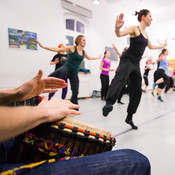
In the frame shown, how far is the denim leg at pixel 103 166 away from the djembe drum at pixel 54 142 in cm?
6

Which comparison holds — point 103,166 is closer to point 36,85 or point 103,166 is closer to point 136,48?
→ point 36,85

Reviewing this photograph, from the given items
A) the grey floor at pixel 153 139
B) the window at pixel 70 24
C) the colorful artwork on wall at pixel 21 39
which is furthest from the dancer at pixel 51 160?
the window at pixel 70 24

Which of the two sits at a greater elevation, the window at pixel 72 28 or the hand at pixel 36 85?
the window at pixel 72 28

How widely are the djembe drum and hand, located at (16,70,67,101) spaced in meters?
0.12

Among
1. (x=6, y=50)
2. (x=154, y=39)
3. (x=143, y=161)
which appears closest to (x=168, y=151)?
(x=143, y=161)

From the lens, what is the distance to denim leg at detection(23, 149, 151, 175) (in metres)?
0.38

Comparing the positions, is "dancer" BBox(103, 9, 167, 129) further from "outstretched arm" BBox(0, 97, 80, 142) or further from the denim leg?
"outstretched arm" BBox(0, 97, 80, 142)

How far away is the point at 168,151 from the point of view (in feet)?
4.41

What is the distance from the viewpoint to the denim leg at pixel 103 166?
0.38 metres

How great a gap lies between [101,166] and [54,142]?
0.58 feet

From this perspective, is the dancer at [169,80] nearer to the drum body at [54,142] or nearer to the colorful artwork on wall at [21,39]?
the colorful artwork on wall at [21,39]

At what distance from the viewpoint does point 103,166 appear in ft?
1.36

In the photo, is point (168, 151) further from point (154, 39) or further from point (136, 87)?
point (154, 39)

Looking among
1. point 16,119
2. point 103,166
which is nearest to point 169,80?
point 103,166
